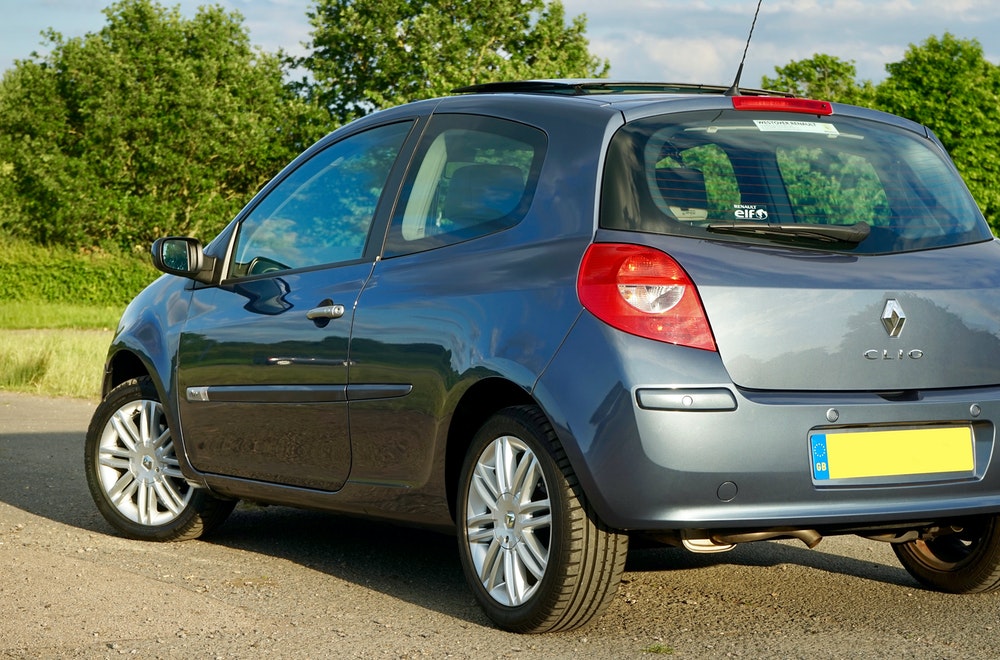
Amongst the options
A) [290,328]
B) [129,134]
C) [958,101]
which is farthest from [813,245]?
[129,134]

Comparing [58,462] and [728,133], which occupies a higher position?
[728,133]

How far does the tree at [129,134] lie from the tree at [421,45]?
193 centimetres

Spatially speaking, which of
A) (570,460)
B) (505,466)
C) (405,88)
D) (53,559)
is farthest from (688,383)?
(405,88)

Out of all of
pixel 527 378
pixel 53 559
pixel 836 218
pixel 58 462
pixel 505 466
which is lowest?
pixel 58 462

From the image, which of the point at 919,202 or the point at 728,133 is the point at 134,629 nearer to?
the point at 728,133

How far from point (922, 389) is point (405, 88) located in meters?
52.0

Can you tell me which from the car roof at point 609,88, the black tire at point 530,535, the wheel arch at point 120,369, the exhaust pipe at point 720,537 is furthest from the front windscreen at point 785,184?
the wheel arch at point 120,369

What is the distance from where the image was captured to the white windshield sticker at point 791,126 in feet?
15.8

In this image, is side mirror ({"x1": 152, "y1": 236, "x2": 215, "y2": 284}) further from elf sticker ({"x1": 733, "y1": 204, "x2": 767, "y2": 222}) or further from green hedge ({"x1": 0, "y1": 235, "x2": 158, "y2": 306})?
green hedge ({"x1": 0, "y1": 235, "x2": 158, "y2": 306})

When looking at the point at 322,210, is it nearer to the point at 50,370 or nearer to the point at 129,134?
the point at 50,370

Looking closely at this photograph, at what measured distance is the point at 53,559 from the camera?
5.86 metres

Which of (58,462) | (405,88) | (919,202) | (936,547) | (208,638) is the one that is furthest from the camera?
(405,88)

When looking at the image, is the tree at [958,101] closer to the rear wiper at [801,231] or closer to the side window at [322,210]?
the side window at [322,210]

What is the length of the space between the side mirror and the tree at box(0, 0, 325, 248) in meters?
50.2
